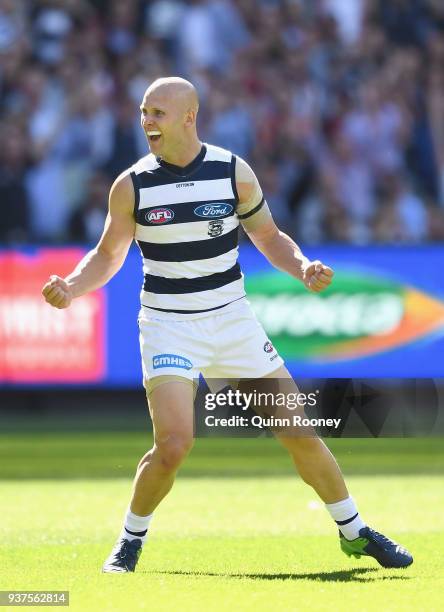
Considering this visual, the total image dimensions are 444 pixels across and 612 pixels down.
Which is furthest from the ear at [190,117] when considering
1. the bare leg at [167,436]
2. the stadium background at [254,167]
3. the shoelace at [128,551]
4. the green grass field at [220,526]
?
the stadium background at [254,167]

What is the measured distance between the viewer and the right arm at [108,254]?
7422 mm

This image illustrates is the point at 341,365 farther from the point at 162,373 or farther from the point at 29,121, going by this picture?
the point at 162,373

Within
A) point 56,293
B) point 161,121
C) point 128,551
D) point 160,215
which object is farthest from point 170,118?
point 128,551

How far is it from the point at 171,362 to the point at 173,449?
457 millimetres

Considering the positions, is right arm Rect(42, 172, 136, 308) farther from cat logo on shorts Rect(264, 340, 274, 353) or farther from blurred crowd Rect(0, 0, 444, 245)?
blurred crowd Rect(0, 0, 444, 245)

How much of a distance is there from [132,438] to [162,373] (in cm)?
777

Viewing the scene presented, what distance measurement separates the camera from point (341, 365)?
16.4 metres

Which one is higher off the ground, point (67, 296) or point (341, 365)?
point (67, 296)

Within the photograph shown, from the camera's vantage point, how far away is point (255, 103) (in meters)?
18.5

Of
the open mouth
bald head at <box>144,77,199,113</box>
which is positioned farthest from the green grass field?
bald head at <box>144,77,199,113</box>

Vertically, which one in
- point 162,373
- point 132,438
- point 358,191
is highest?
point 162,373

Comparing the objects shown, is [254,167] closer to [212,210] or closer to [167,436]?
[212,210]

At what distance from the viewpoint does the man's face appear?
297 inches

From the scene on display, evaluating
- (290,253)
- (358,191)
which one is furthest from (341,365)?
(290,253)
